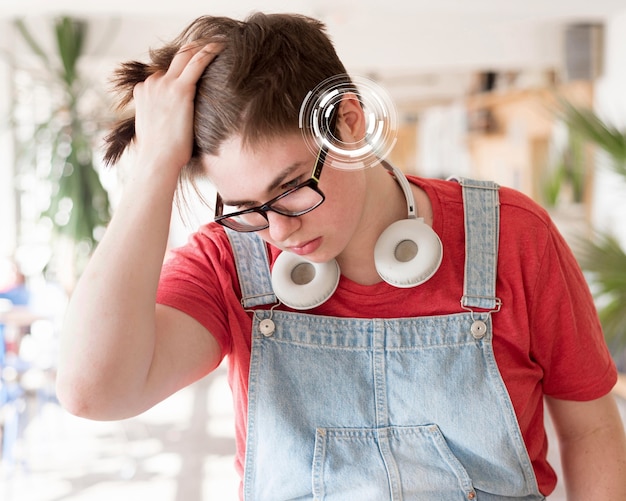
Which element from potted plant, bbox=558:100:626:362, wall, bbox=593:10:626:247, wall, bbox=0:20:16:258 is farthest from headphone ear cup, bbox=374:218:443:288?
wall, bbox=0:20:16:258

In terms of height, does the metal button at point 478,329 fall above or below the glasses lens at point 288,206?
below

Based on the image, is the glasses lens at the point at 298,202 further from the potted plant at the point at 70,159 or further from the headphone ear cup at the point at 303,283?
the potted plant at the point at 70,159

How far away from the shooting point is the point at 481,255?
109 cm

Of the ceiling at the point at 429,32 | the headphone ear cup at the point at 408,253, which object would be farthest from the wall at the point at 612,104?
the headphone ear cup at the point at 408,253

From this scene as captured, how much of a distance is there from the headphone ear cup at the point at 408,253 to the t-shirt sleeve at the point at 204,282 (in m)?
0.22

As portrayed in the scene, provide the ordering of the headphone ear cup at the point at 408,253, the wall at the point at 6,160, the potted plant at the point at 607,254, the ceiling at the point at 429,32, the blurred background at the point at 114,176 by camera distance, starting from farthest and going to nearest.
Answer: the wall at the point at 6,160
the ceiling at the point at 429,32
the blurred background at the point at 114,176
the potted plant at the point at 607,254
the headphone ear cup at the point at 408,253

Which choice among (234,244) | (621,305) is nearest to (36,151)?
(621,305)

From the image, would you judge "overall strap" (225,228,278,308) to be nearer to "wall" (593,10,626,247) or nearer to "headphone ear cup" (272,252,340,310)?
"headphone ear cup" (272,252,340,310)

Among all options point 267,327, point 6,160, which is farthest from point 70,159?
point 267,327

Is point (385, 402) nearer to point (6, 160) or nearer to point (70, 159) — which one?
point (70, 159)

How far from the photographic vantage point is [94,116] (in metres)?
4.67

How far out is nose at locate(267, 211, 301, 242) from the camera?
966 mm

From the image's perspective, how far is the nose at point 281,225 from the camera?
966 millimetres
